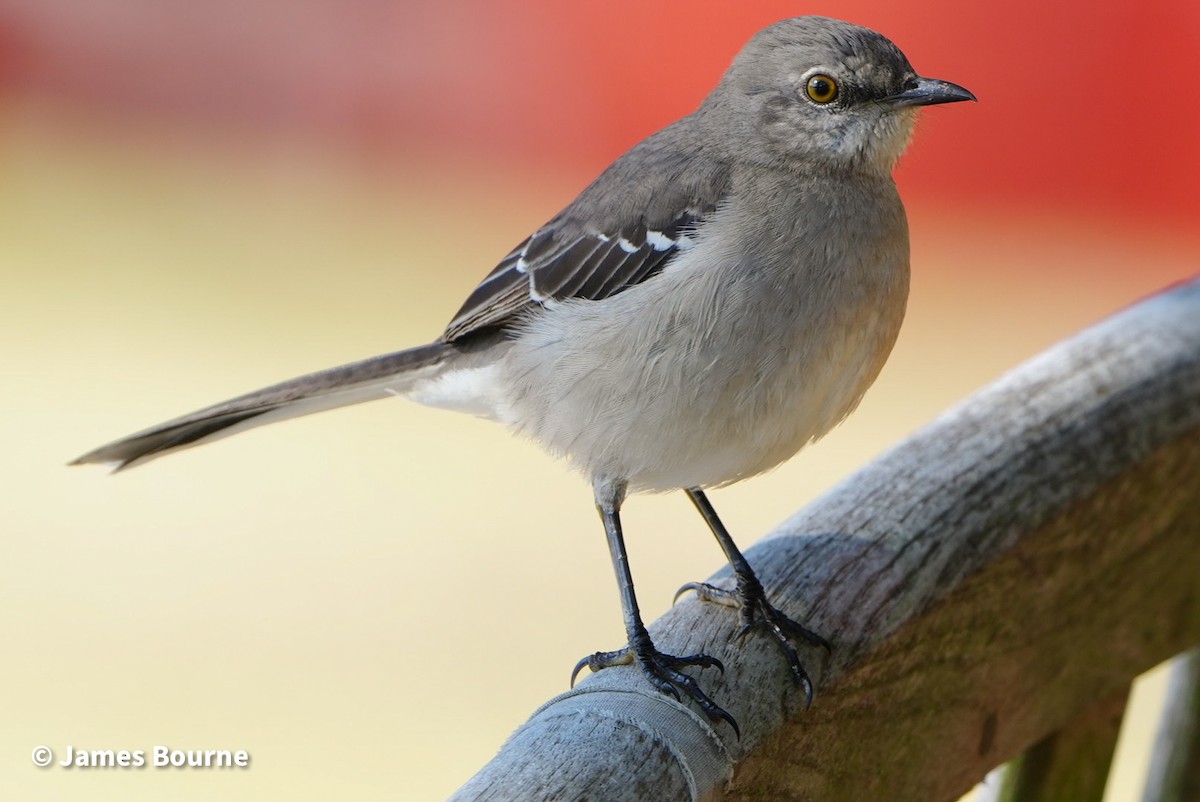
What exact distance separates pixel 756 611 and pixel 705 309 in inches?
24.7

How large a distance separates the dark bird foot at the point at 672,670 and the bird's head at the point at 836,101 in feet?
3.73

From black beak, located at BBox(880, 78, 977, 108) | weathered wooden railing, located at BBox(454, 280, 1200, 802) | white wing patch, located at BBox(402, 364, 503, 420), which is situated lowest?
weathered wooden railing, located at BBox(454, 280, 1200, 802)

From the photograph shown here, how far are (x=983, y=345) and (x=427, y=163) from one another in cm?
463

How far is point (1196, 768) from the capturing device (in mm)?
2672

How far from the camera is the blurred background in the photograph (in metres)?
5.95

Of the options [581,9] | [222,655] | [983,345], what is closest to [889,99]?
[222,655]

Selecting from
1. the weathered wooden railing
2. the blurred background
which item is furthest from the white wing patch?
the blurred background

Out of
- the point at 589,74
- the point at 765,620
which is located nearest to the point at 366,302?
the point at 589,74

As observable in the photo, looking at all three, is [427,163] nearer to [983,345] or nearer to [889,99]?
[983,345]

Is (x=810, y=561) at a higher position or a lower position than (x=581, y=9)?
lower

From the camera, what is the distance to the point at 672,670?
89.2 inches

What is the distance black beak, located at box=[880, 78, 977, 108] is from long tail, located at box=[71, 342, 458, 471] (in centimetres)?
119

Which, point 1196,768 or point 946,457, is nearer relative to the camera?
point 946,457

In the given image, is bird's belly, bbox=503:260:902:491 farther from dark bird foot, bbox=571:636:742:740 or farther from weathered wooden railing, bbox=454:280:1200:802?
dark bird foot, bbox=571:636:742:740
